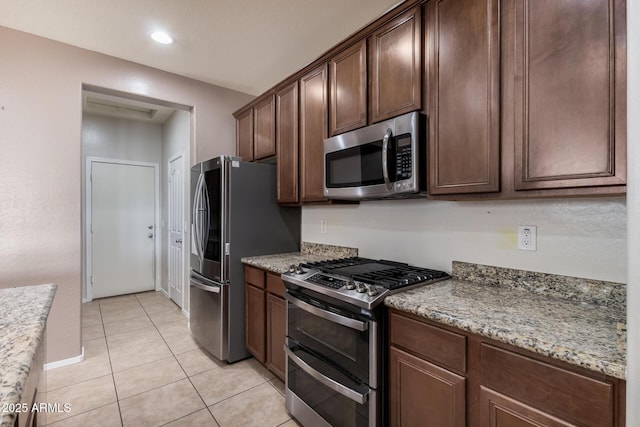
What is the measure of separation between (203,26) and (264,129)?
95 cm

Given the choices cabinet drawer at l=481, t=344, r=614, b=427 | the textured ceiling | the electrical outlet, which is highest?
the textured ceiling

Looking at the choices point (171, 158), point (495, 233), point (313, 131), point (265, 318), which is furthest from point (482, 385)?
point (171, 158)

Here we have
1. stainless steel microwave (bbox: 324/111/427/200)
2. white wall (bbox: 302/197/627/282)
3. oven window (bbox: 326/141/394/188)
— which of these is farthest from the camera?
oven window (bbox: 326/141/394/188)

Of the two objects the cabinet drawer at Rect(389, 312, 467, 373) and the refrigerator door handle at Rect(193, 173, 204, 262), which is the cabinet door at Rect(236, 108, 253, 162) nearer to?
the refrigerator door handle at Rect(193, 173, 204, 262)

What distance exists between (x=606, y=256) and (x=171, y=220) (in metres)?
4.47

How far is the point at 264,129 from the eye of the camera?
9.62 ft

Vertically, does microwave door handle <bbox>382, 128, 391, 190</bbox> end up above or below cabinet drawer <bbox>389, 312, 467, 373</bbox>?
above

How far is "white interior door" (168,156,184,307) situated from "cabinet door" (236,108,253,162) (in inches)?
36.4

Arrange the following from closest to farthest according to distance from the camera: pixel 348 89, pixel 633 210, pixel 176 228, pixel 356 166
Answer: pixel 633 210
pixel 356 166
pixel 348 89
pixel 176 228

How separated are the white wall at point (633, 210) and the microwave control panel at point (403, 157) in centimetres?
94

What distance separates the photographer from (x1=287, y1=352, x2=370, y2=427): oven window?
1.49 metres

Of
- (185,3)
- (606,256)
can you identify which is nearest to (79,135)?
(185,3)

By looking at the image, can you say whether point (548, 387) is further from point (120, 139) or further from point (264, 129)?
point (120, 139)

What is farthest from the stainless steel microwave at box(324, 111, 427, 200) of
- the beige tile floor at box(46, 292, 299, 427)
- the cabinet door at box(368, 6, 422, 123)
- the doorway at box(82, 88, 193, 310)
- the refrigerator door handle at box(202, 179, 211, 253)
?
the doorway at box(82, 88, 193, 310)
